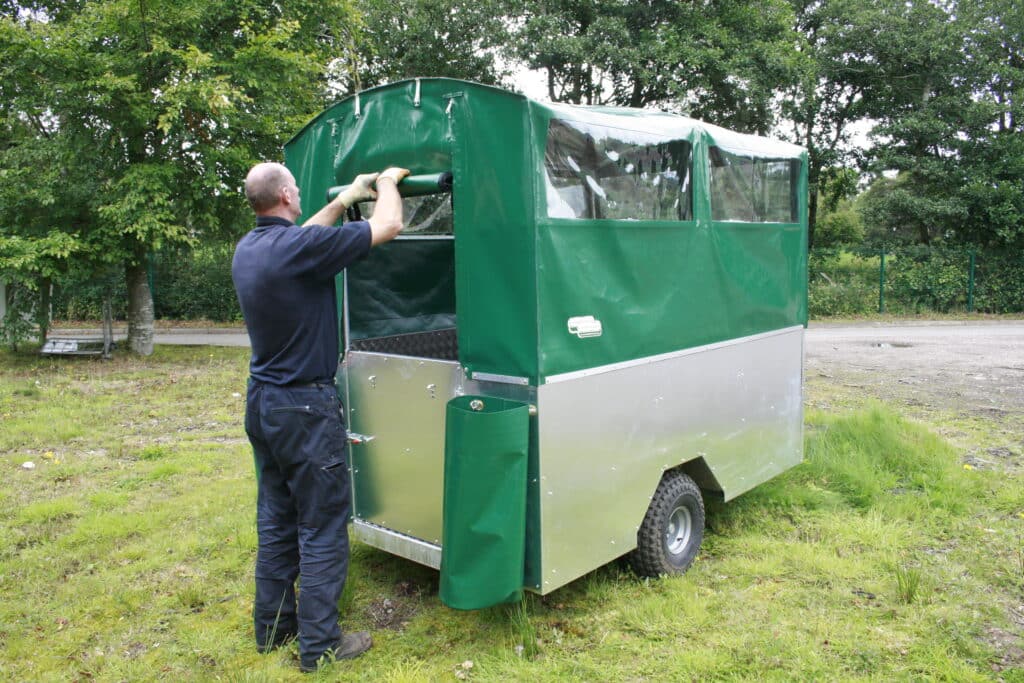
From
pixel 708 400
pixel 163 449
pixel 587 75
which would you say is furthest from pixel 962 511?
pixel 587 75

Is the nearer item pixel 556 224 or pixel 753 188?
pixel 556 224

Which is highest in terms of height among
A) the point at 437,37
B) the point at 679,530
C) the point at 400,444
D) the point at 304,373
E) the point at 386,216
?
the point at 437,37

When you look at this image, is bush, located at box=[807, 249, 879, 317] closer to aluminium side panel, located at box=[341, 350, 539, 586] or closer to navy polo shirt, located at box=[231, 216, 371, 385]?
aluminium side panel, located at box=[341, 350, 539, 586]

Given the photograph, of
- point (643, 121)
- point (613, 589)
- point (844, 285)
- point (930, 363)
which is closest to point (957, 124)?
point (844, 285)

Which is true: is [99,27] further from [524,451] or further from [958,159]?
[958,159]

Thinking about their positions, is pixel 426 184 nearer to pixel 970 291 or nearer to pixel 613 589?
pixel 613 589

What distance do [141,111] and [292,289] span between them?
30.3ft

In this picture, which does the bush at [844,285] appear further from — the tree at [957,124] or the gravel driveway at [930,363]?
the tree at [957,124]

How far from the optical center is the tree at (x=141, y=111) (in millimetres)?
10258

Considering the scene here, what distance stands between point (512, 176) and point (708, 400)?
6.27 feet

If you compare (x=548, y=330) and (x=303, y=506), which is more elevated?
(x=548, y=330)

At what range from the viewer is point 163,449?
6707 millimetres

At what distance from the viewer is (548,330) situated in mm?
3182

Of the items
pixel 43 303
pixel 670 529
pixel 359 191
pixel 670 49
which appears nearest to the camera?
pixel 359 191
